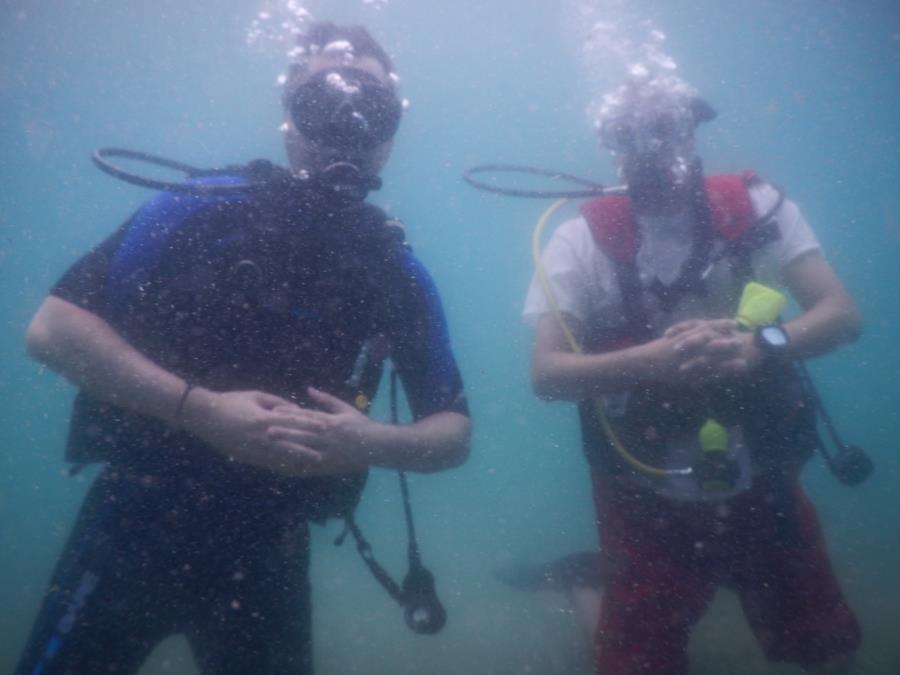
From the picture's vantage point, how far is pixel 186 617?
90.2 inches

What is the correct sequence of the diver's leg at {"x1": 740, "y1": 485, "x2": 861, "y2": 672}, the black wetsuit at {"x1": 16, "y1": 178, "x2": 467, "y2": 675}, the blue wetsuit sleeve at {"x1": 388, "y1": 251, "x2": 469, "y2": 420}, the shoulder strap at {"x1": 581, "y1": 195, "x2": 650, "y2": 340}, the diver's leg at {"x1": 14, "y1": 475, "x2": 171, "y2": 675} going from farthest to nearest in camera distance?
the shoulder strap at {"x1": 581, "y1": 195, "x2": 650, "y2": 340} → the diver's leg at {"x1": 740, "y1": 485, "x2": 861, "y2": 672} → the blue wetsuit sleeve at {"x1": 388, "y1": 251, "x2": 469, "y2": 420} → the black wetsuit at {"x1": 16, "y1": 178, "x2": 467, "y2": 675} → the diver's leg at {"x1": 14, "y1": 475, "x2": 171, "y2": 675}

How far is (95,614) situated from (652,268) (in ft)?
10.00

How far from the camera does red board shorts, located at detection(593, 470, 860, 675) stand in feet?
9.78

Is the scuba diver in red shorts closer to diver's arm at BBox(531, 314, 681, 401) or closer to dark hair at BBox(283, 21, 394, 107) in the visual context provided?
diver's arm at BBox(531, 314, 681, 401)

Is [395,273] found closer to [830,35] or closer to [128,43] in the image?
[128,43]

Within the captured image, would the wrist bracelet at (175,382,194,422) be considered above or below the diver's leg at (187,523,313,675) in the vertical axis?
above

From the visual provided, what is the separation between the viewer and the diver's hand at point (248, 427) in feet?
6.84

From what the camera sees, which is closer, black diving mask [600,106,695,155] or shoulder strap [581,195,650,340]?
shoulder strap [581,195,650,340]

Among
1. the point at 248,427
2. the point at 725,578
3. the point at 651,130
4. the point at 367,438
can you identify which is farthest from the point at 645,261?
the point at 248,427

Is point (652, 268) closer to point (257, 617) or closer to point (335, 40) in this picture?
point (335, 40)

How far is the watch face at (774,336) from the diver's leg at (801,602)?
3.02 ft

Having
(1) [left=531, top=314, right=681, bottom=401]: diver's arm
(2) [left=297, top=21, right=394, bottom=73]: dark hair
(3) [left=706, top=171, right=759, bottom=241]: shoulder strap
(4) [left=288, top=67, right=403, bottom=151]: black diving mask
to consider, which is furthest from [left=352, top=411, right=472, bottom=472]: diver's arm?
(2) [left=297, top=21, right=394, bottom=73]: dark hair

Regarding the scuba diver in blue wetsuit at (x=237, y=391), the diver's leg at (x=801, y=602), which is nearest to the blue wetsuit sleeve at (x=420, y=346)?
the scuba diver in blue wetsuit at (x=237, y=391)

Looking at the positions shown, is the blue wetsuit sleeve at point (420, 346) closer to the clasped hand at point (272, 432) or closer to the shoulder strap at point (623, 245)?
the clasped hand at point (272, 432)
